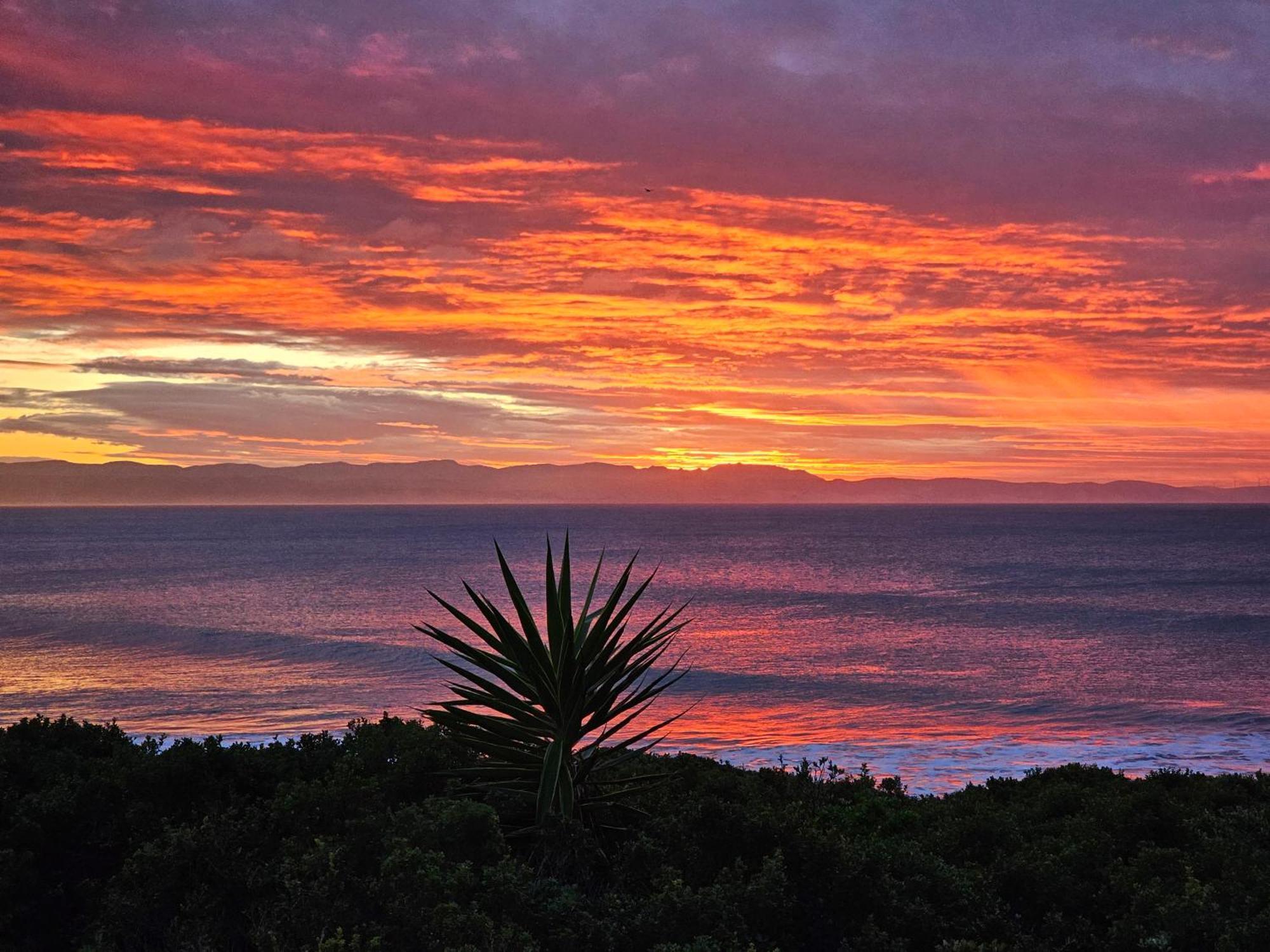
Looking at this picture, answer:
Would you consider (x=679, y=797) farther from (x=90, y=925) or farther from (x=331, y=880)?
(x=90, y=925)

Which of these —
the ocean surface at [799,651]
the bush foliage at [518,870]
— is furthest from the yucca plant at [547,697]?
the ocean surface at [799,651]

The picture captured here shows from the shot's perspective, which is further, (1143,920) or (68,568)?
(68,568)

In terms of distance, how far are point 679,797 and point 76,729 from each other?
5819 mm

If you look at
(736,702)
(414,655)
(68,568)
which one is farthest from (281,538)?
(736,702)

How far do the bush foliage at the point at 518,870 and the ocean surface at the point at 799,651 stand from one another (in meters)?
12.2

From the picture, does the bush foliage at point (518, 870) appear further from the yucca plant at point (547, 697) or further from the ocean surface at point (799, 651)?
the ocean surface at point (799, 651)

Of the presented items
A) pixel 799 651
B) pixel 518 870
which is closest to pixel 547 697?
pixel 518 870

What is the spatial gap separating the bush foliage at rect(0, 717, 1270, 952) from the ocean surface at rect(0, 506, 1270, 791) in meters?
12.2

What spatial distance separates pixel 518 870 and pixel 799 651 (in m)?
36.2

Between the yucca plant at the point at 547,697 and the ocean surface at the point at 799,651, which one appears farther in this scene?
the ocean surface at the point at 799,651

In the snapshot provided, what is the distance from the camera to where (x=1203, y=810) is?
8.71 meters

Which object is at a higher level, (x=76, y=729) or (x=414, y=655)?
(x=76, y=729)

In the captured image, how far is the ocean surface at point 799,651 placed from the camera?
82.2 ft

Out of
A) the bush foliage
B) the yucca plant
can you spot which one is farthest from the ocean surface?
the yucca plant
